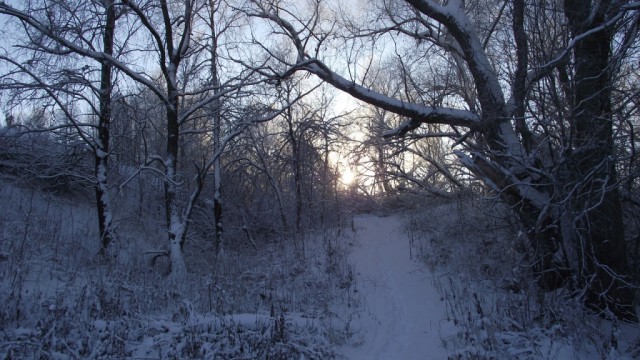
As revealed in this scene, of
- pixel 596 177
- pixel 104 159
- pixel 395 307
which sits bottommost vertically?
pixel 395 307

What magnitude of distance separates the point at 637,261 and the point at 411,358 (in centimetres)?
390

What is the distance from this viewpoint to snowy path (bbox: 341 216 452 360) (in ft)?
18.6

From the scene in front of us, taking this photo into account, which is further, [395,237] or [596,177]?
[395,237]

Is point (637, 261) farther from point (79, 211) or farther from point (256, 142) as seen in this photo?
point (79, 211)

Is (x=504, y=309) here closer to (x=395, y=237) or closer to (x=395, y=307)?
(x=395, y=307)

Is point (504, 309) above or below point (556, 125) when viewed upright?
below

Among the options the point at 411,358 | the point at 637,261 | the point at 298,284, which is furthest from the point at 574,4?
the point at 298,284

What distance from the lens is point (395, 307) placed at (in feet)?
25.1

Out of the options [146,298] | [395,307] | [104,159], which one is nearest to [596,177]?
[395,307]

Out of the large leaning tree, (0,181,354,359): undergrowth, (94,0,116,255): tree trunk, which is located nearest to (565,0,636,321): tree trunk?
the large leaning tree

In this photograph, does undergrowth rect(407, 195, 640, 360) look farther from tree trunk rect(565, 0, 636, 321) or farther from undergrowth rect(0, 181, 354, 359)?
undergrowth rect(0, 181, 354, 359)

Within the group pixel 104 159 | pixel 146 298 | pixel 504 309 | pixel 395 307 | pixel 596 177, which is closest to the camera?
pixel 596 177

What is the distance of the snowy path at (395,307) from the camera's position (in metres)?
5.68

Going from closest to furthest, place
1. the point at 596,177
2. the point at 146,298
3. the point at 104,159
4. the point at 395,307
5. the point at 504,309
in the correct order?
the point at 596,177 → the point at 504,309 → the point at 146,298 → the point at 395,307 → the point at 104,159
